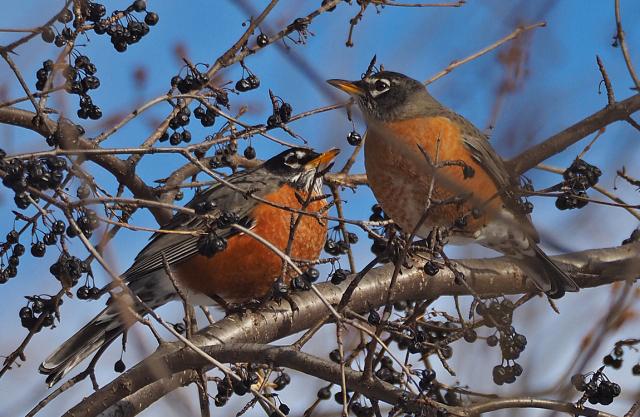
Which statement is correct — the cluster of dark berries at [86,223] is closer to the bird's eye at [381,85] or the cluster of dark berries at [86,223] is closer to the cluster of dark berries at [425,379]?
the cluster of dark berries at [425,379]

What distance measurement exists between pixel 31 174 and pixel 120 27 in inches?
42.9

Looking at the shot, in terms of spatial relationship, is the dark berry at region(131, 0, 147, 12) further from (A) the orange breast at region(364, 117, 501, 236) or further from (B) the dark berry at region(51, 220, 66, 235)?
(A) the orange breast at region(364, 117, 501, 236)

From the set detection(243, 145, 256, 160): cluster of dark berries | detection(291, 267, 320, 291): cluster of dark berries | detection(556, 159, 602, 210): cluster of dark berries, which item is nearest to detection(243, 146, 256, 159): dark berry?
detection(243, 145, 256, 160): cluster of dark berries

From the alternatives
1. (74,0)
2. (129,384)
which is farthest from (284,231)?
(74,0)

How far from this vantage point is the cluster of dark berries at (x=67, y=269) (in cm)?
379

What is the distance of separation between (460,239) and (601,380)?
192cm

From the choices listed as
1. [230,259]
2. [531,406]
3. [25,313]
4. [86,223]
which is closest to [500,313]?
[531,406]

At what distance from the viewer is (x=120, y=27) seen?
4.23 metres

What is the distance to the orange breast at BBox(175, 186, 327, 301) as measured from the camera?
5949mm

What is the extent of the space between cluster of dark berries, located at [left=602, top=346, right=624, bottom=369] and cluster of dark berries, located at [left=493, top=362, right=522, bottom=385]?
0.80 m

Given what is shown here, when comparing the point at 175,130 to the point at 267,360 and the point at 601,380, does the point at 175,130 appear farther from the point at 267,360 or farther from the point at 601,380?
the point at 601,380

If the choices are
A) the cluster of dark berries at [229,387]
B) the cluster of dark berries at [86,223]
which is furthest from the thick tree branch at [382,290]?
the cluster of dark berries at [86,223]

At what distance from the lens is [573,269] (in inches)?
217

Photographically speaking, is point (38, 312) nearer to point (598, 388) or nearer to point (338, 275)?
point (338, 275)
